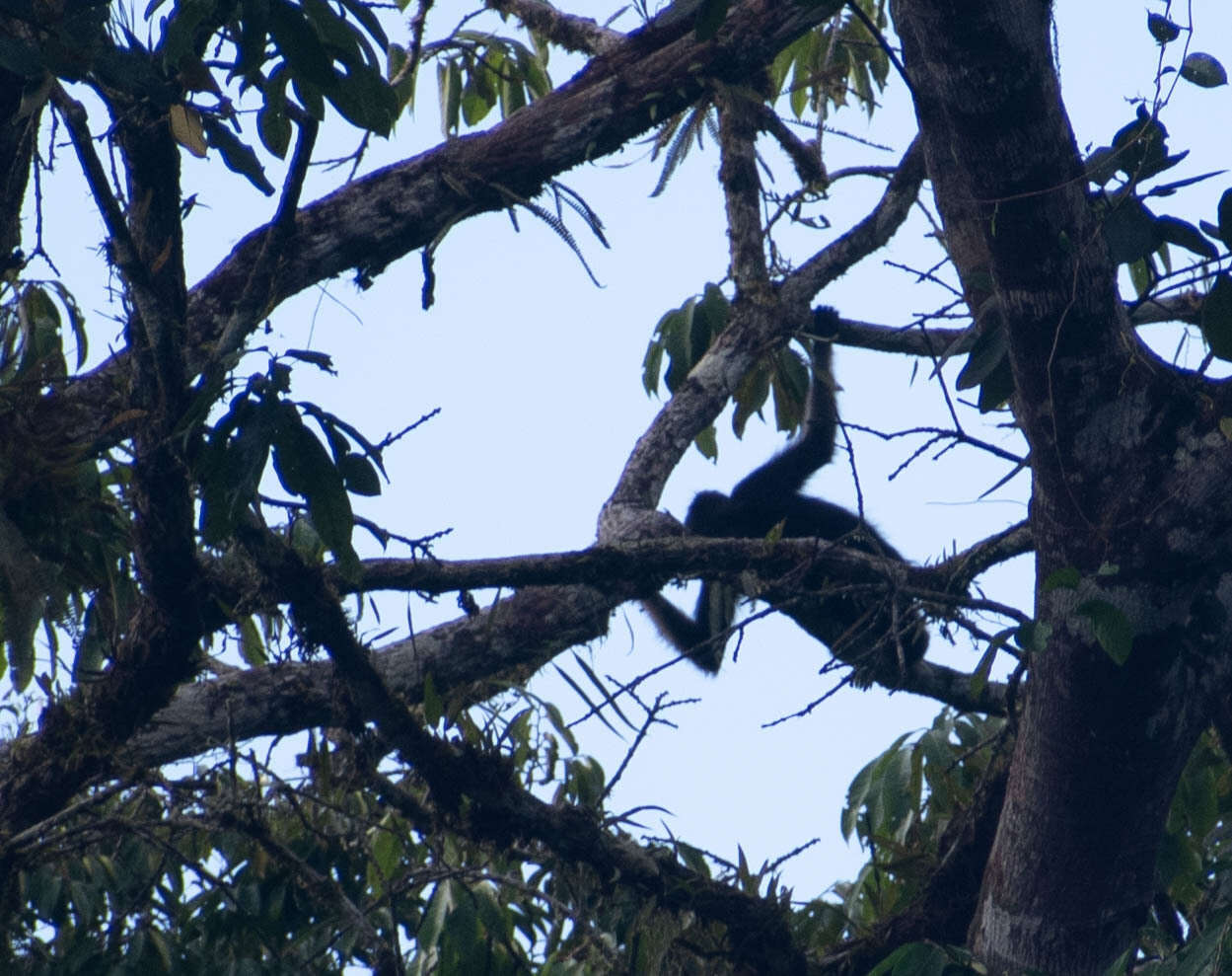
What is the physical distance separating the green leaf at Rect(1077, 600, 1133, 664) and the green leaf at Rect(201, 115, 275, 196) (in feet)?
4.92

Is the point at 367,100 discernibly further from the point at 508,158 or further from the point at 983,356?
the point at 508,158

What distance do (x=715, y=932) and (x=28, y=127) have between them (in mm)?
2004

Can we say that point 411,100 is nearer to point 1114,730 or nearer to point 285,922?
point 285,922

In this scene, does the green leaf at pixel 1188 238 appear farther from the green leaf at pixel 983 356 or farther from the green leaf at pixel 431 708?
the green leaf at pixel 431 708

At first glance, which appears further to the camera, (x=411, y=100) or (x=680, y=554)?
(x=411, y=100)

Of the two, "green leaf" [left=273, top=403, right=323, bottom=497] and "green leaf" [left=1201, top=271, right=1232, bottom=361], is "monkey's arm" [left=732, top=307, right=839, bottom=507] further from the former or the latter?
"green leaf" [left=273, top=403, right=323, bottom=497]

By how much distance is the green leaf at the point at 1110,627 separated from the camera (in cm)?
211

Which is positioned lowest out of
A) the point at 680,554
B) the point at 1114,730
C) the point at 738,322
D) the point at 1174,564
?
the point at 1114,730

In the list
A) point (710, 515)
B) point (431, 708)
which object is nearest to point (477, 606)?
point (431, 708)

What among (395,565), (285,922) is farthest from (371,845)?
(395,565)

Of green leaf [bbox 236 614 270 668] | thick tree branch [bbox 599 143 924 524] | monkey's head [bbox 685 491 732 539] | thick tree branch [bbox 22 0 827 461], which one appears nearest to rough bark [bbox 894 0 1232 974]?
thick tree branch [bbox 22 0 827 461]

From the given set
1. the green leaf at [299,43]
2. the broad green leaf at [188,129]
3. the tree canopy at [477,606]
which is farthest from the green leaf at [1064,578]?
the broad green leaf at [188,129]

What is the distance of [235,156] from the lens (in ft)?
7.43

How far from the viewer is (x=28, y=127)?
7.67 feet
